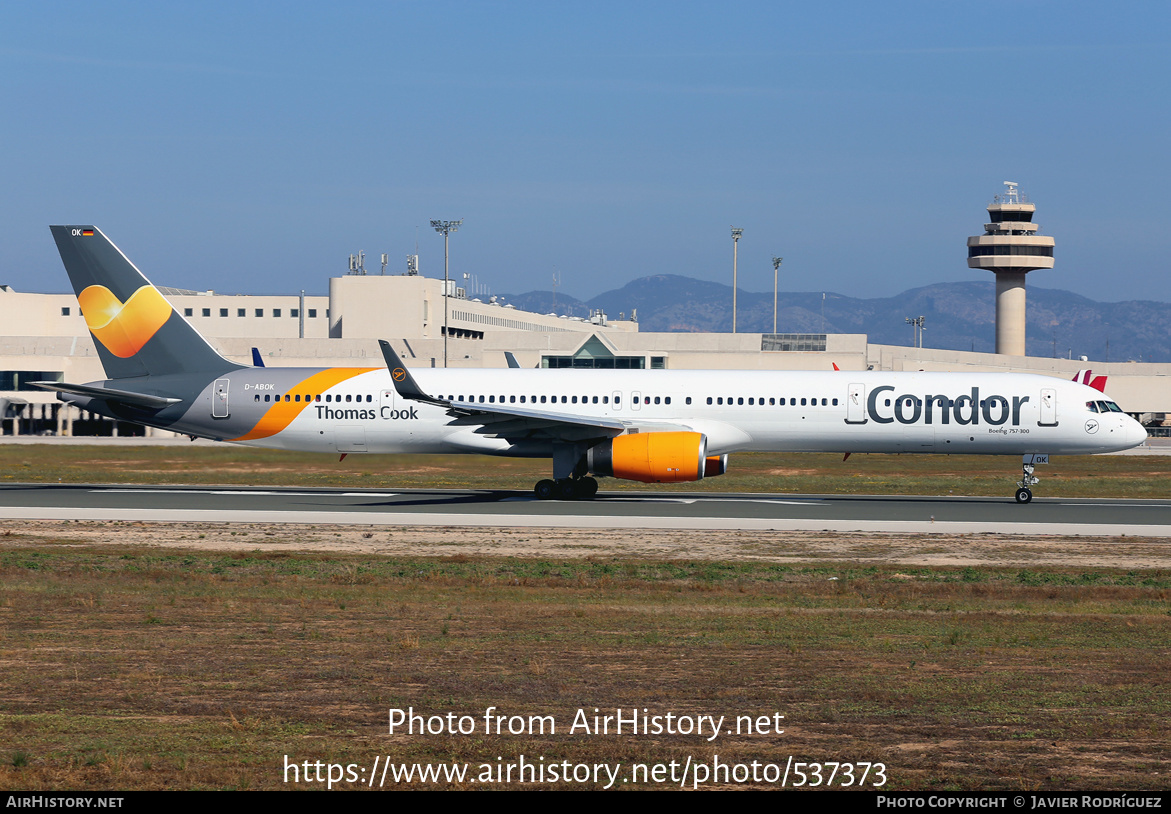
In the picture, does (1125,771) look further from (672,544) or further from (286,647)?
(672,544)

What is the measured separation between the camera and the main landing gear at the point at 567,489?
34719 mm

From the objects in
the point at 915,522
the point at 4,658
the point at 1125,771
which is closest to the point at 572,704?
the point at 1125,771

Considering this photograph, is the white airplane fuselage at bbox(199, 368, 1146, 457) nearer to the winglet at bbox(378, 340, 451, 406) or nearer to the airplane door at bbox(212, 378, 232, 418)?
the airplane door at bbox(212, 378, 232, 418)

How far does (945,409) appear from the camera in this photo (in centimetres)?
3488

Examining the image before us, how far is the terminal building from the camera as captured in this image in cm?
8338

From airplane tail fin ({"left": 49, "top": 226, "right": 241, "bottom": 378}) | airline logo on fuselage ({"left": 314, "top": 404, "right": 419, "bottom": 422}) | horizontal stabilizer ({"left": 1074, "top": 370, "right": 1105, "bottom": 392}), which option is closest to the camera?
airline logo on fuselage ({"left": 314, "top": 404, "right": 419, "bottom": 422})

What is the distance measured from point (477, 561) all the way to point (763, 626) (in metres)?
7.88

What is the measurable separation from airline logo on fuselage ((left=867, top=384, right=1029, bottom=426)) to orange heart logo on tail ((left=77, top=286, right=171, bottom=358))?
883 inches

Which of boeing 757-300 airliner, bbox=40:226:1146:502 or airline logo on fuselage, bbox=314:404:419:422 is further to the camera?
airline logo on fuselage, bbox=314:404:419:422

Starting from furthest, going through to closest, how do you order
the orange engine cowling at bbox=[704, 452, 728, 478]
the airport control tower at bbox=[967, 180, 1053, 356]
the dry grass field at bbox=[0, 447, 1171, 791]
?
the airport control tower at bbox=[967, 180, 1053, 356] < the orange engine cowling at bbox=[704, 452, 728, 478] < the dry grass field at bbox=[0, 447, 1171, 791]

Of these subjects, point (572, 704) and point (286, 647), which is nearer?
point (572, 704)

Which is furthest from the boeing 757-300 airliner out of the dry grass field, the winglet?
the dry grass field

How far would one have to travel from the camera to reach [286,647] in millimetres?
13445

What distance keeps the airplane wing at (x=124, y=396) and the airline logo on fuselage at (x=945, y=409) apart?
70.7ft
